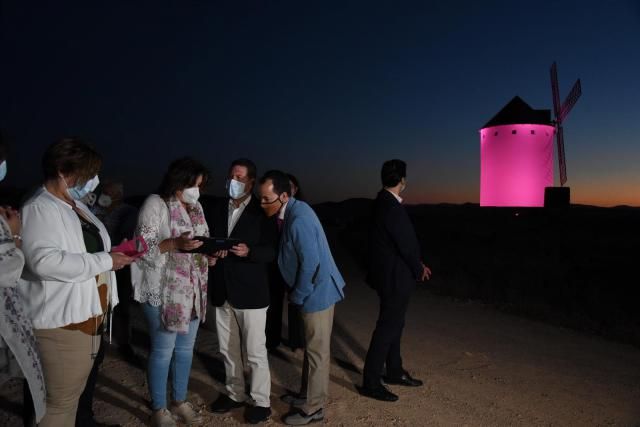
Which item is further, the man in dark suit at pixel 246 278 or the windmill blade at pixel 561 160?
the windmill blade at pixel 561 160

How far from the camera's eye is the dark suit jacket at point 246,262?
341 cm

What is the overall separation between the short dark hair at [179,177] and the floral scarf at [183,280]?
7 cm

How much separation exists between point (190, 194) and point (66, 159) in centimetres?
103

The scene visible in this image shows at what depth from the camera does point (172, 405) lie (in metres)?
3.57

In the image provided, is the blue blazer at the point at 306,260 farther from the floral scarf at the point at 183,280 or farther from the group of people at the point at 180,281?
the floral scarf at the point at 183,280

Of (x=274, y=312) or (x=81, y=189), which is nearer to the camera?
(x=81, y=189)

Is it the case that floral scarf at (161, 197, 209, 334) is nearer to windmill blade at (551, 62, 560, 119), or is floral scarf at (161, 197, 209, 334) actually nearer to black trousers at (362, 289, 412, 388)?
black trousers at (362, 289, 412, 388)

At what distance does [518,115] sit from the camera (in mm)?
23516

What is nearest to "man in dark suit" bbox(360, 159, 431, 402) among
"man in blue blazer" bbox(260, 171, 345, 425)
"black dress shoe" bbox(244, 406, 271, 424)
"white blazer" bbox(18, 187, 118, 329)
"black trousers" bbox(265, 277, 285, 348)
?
"man in blue blazer" bbox(260, 171, 345, 425)

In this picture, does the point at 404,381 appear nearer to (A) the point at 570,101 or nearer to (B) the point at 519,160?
(B) the point at 519,160

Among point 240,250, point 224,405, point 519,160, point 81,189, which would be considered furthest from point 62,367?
point 519,160

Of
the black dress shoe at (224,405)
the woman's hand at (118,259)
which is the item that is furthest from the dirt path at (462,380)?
the woman's hand at (118,259)

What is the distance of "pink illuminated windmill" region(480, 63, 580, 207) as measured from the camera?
75.7 ft

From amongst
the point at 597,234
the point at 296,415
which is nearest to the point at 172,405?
the point at 296,415
